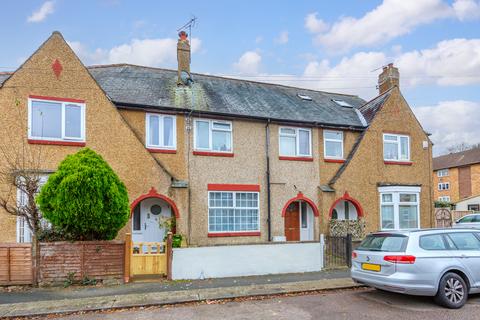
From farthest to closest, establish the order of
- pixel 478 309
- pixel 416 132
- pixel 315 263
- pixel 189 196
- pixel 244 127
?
pixel 416 132 → pixel 244 127 → pixel 189 196 → pixel 315 263 → pixel 478 309

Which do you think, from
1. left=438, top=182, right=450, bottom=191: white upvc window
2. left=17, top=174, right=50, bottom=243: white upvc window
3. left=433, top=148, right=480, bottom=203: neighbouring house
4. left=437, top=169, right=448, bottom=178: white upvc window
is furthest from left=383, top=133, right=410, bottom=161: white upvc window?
left=437, top=169, right=448, bottom=178: white upvc window

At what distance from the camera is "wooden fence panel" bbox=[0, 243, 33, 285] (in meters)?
10.1

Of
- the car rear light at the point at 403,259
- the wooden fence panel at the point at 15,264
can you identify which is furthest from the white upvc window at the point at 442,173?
the wooden fence panel at the point at 15,264

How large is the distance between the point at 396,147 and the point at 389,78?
4.06 metres

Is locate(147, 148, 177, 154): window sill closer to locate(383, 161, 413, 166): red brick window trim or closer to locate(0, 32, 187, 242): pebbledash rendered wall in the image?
locate(0, 32, 187, 242): pebbledash rendered wall

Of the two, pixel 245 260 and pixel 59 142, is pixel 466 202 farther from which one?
pixel 59 142

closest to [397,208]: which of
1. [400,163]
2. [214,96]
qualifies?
[400,163]

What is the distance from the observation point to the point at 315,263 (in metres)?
12.5

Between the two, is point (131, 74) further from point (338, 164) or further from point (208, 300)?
point (208, 300)

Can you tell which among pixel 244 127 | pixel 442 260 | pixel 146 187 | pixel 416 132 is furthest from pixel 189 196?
pixel 416 132

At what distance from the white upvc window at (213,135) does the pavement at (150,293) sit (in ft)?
19.2

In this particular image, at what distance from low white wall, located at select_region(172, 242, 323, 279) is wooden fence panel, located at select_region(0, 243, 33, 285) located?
12.5 feet

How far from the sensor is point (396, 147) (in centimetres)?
1841

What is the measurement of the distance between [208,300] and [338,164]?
1050 cm
